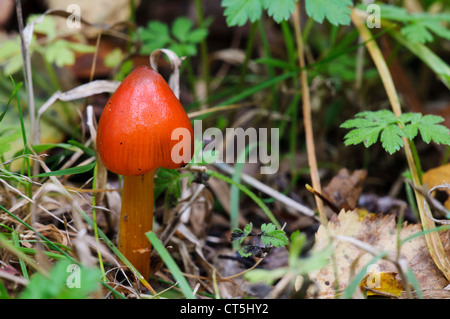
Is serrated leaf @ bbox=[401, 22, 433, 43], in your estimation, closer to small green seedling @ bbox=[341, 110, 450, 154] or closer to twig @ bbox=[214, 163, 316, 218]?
small green seedling @ bbox=[341, 110, 450, 154]

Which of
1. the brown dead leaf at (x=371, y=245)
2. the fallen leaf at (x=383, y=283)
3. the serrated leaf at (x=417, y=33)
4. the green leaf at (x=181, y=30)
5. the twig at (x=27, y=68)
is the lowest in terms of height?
the fallen leaf at (x=383, y=283)

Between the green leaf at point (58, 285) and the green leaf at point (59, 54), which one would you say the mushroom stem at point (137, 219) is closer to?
the green leaf at point (58, 285)

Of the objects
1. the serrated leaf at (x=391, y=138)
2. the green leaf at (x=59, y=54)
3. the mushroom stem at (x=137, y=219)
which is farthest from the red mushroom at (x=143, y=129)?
the green leaf at (x=59, y=54)

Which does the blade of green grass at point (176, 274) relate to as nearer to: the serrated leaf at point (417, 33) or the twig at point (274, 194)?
the twig at point (274, 194)

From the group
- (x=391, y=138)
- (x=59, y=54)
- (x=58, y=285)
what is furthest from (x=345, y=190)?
(x=59, y=54)

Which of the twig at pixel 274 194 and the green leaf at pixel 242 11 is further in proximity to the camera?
the twig at pixel 274 194

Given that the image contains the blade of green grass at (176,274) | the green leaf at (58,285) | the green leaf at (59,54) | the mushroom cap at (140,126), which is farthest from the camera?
the green leaf at (59,54)

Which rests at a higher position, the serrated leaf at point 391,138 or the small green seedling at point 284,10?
the small green seedling at point 284,10

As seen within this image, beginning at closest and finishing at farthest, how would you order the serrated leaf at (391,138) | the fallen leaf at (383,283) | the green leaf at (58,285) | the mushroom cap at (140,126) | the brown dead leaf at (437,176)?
the green leaf at (58,285), the mushroom cap at (140,126), the fallen leaf at (383,283), the serrated leaf at (391,138), the brown dead leaf at (437,176)
